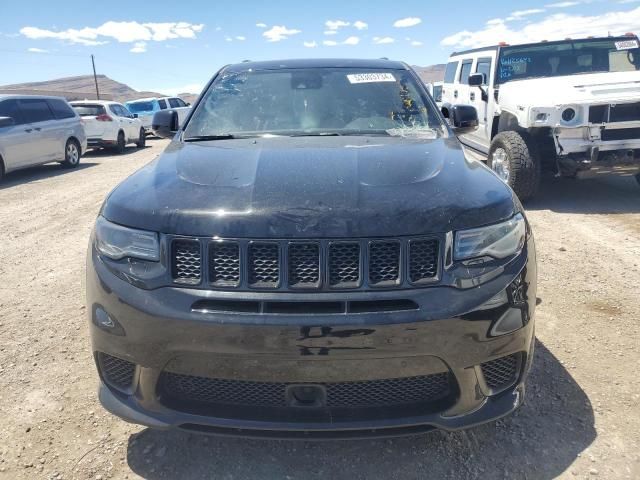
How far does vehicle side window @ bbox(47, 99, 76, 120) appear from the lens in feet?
40.0

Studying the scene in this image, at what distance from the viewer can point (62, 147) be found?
1206 cm

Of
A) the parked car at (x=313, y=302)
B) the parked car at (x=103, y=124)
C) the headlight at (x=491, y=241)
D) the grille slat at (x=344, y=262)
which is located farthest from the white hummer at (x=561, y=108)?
the parked car at (x=103, y=124)

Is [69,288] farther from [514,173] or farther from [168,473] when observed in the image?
[514,173]

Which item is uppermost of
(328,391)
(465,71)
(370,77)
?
(465,71)

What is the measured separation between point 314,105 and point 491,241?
1732 millimetres

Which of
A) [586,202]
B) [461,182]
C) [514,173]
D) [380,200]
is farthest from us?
[586,202]

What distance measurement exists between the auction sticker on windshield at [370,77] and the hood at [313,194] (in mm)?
1095

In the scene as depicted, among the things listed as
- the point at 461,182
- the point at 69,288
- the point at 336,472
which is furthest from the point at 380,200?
the point at 69,288

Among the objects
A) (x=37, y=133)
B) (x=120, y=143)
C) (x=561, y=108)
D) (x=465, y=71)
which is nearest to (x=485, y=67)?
(x=465, y=71)

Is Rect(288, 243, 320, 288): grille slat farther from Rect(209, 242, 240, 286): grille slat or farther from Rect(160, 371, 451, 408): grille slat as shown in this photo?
Rect(160, 371, 451, 408): grille slat

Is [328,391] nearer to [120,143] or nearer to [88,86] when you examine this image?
[120,143]

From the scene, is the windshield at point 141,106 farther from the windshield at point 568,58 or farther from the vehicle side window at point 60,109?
the windshield at point 568,58

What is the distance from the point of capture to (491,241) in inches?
77.3

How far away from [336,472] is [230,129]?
1.99m
